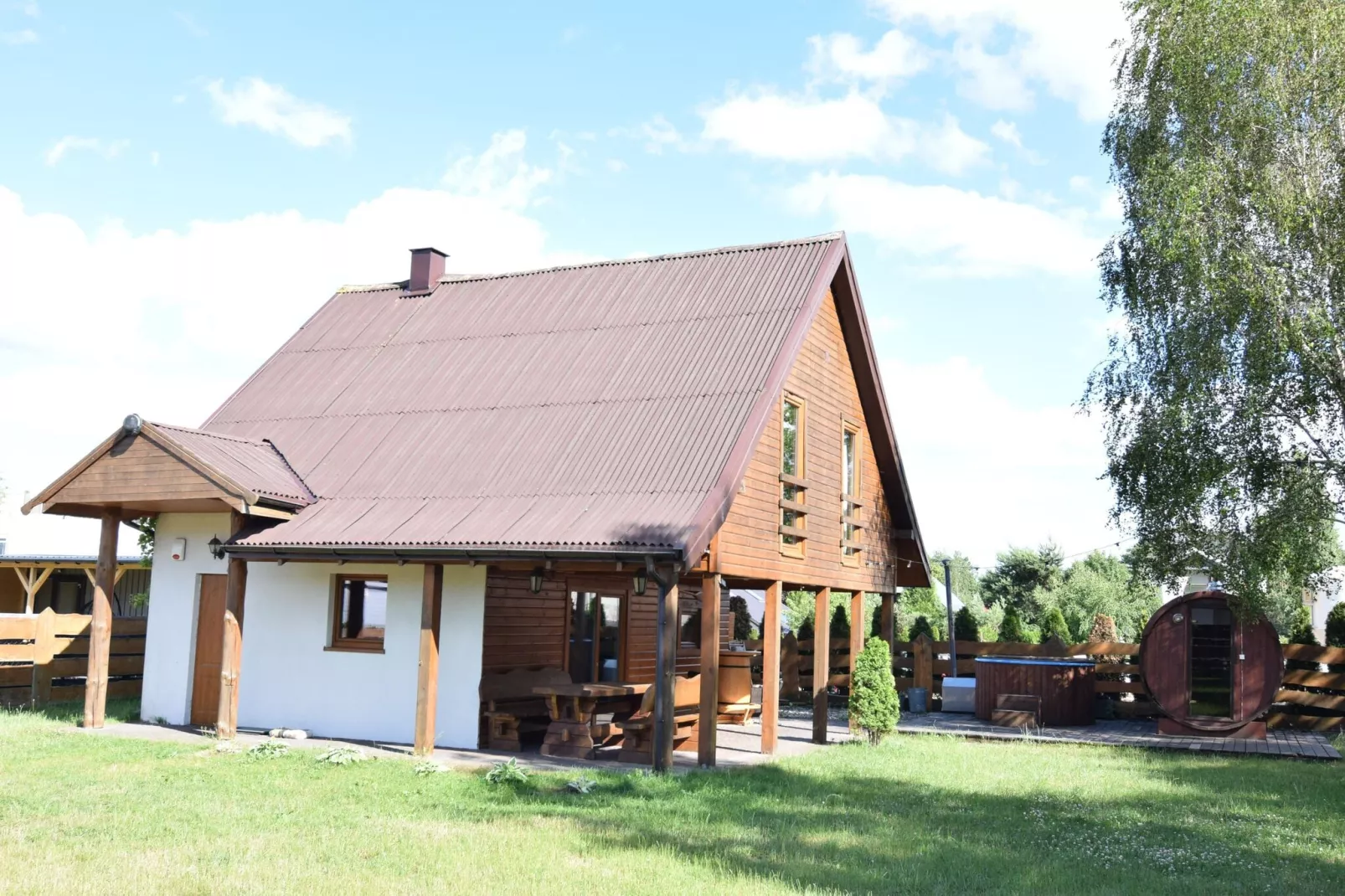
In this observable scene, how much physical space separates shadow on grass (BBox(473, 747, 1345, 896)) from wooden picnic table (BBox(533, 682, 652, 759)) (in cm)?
201

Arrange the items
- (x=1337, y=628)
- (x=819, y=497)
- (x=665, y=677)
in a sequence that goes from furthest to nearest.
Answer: (x=1337, y=628), (x=819, y=497), (x=665, y=677)

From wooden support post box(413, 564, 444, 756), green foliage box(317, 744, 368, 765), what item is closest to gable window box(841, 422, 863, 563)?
wooden support post box(413, 564, 444, 756)

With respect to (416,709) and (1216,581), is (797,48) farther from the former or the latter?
(1216,581)

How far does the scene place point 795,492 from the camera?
16156 mm

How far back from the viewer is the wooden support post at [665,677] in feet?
40.3

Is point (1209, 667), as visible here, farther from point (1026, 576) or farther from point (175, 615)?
point (1026, 576)

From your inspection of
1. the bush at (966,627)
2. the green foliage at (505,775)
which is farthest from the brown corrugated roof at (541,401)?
the bush at (966,627)

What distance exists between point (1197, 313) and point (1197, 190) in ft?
5.98

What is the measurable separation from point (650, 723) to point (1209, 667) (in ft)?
29.8

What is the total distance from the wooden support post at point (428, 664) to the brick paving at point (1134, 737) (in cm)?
756

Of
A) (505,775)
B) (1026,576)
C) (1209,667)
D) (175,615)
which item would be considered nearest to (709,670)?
(505,775)

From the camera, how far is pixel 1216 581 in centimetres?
1870

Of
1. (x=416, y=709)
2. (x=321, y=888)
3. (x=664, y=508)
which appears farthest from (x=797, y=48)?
(x=321, y=888)

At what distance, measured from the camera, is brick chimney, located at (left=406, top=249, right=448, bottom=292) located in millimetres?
19853
